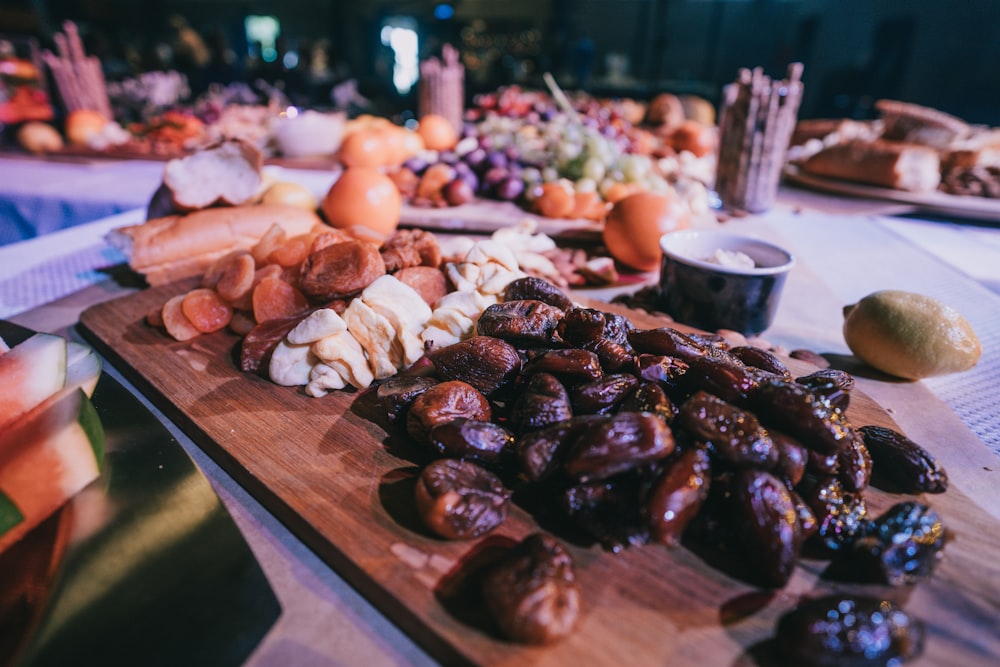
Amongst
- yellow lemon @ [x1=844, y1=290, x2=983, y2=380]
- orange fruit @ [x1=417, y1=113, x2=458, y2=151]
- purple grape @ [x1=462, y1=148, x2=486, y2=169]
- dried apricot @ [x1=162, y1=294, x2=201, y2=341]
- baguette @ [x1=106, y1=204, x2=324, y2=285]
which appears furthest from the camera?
orange fruit @ [x1=417, y1=113, x2=458, y2=151]

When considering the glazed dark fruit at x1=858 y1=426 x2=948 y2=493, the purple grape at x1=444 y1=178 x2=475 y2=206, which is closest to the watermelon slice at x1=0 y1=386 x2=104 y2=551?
the glazed dark fruit at x1=858 y1=426 x2=948 y2=493

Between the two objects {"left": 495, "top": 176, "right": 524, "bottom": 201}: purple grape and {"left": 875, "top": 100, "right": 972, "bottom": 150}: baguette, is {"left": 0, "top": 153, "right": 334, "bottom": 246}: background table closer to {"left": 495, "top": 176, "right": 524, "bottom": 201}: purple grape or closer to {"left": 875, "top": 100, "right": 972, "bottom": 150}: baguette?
{"left": 495, "top": 176, "right": 524, "bottom": 201}: purple grape

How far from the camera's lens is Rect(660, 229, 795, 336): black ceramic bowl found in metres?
1.62

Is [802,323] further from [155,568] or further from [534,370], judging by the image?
[155,568]

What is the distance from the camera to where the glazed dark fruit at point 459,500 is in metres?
0.90

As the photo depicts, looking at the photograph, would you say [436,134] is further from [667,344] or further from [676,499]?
[676,499]

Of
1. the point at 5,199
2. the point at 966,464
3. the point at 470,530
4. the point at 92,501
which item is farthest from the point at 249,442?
the point at 5,199

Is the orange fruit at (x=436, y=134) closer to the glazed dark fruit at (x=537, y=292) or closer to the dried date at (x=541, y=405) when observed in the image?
the glazed dark fruit at (x=537, y=292)

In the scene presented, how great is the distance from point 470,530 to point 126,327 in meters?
1.37

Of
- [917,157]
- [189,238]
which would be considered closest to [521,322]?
[189,238]

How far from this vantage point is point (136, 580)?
805 mm

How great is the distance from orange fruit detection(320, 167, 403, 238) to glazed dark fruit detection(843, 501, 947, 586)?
1970 millimetres

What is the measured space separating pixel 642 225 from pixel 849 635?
1.63 m

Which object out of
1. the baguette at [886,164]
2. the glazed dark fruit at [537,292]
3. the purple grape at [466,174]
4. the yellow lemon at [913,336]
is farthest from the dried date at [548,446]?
the baguette at [886,164]
